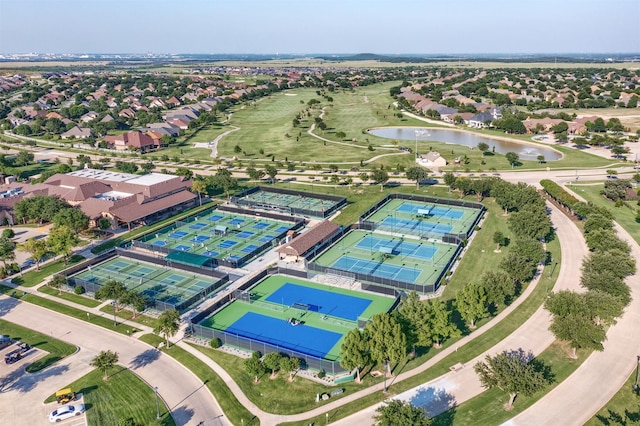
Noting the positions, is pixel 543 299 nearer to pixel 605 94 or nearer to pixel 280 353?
pixel 280 353

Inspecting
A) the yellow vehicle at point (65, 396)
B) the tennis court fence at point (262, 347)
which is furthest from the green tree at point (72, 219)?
the yellow vehicle at point (65, 396)

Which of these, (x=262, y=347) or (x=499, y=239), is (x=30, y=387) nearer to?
(x=262, y=347)

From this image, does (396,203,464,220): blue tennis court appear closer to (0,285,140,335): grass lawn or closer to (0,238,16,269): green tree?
(0,285,140,335): grass lawn

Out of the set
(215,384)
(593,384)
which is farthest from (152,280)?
(593,384)

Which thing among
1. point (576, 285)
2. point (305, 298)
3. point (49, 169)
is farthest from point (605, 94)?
point (49, 169)

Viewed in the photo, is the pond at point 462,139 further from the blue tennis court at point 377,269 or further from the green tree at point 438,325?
the green tree at point 438,325

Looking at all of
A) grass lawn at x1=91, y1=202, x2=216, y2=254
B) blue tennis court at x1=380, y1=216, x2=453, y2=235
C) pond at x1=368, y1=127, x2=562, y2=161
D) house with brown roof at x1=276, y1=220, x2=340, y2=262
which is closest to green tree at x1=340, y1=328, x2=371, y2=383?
house with brown roof at x1=276, y1=220, x2=340, y2=262
